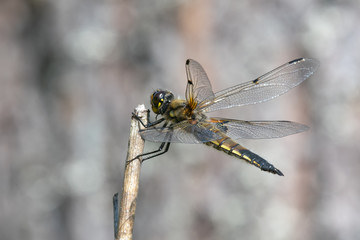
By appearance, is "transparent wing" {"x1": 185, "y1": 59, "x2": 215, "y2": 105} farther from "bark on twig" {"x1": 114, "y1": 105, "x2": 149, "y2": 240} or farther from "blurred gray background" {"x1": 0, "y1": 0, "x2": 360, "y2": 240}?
"bark on twig" {"x1": 114, "y1": 105, "x2": 149, "y2": 240}

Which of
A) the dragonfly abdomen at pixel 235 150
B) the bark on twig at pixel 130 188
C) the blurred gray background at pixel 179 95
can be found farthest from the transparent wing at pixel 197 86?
the bark on twig at pixel 130 188

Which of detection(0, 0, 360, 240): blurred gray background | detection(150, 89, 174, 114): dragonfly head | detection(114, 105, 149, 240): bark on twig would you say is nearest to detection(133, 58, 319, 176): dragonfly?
detection(150, 89, 174, 114): dragonfly head

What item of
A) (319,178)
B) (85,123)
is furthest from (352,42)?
(85,123)

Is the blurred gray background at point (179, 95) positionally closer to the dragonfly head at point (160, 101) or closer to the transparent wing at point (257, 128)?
the transparent wing at point (257, 128)

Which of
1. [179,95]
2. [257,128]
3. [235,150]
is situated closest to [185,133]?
[235,150]

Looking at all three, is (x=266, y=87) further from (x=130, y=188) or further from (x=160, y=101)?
(x=130, y=188)

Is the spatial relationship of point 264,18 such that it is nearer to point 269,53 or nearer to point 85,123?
point 269,53

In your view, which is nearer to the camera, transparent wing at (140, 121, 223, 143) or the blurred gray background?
transparent wing at (140, 121, 223, 143)
